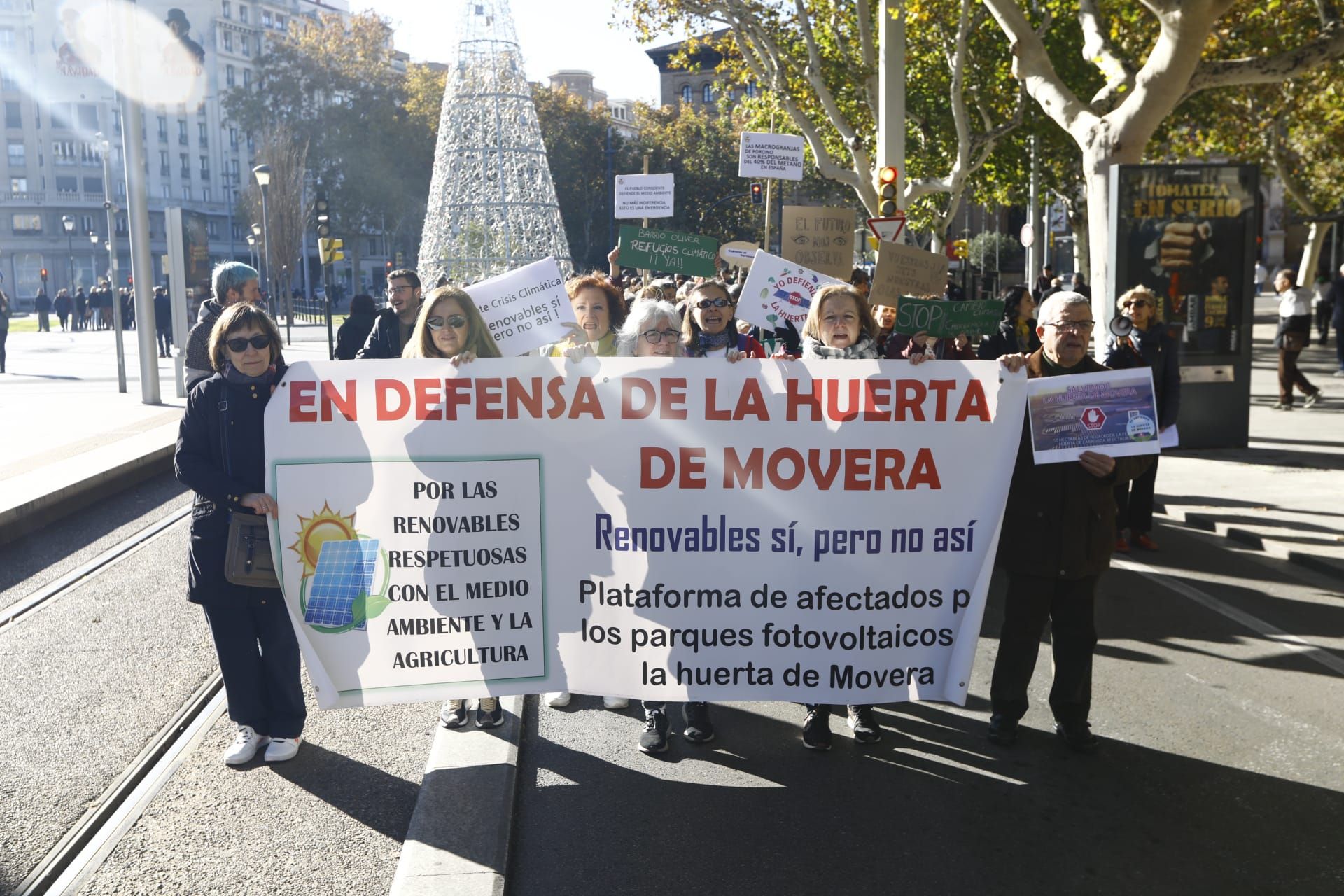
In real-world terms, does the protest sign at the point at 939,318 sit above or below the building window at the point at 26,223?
below

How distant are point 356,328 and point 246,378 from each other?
19.3 ft

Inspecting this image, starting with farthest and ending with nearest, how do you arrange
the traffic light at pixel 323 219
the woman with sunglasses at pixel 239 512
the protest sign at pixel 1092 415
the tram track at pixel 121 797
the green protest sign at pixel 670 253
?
the traffic light at pixel 323 219 < the green protest sign at pixel 670 253 < the woman with sunglasses at pixel 239 512 < the protest sign at pixel 1092 415 < the tram track at pixel 121 797

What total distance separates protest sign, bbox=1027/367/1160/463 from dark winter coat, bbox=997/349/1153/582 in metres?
0.17

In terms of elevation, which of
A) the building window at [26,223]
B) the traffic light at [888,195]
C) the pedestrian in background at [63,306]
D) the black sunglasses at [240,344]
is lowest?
the black sunglasses at [240,344]

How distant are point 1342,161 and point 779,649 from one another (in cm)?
4083

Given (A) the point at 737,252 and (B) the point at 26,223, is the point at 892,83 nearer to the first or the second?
(A) the point at 737,252

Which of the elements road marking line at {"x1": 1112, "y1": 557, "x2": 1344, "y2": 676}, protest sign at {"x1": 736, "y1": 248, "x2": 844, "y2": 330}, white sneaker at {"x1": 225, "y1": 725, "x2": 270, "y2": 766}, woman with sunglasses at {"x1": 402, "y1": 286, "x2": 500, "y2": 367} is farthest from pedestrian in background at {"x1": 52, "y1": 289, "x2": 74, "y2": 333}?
woman with sunglasses at {"x1": 402, "y1": 286, "x2": 500, "y2": 367}

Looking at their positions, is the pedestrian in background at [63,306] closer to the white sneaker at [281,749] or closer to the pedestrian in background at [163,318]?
the pedestrian in background at [163,318]

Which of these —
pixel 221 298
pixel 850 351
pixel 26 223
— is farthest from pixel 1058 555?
pixel 26 223

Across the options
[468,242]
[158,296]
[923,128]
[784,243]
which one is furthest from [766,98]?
[784,243]

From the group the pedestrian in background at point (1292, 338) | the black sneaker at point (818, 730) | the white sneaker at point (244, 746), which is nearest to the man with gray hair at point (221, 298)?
the white sneaker at point (244, 746)

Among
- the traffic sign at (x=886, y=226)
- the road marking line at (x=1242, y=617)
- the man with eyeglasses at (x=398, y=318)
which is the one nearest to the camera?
the road marking line at (x=1242, y=617)

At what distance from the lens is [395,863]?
13.4 feet

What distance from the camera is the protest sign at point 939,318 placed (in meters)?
6.86
